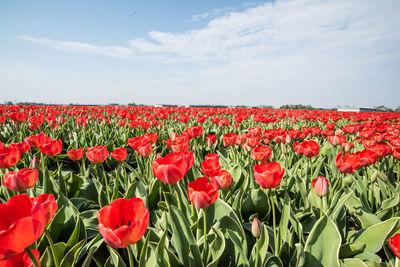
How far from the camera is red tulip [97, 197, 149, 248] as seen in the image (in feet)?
2.46

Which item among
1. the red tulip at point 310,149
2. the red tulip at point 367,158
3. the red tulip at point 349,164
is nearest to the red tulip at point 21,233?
the red tulip at point 349,164

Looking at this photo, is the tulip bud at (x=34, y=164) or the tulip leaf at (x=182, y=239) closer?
the tulip leaf at (x=182, y=239)

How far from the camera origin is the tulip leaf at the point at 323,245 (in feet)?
3.76

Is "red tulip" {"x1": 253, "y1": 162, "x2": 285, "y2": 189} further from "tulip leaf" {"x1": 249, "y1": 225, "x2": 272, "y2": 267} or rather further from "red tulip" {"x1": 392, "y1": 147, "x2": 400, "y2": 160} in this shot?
"red tulip" {"x1": 392, "y1": 147, "x2": 400, "y2": 160}

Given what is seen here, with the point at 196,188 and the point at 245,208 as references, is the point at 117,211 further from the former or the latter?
the point at 245,208

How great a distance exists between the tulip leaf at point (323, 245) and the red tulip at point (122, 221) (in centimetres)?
86

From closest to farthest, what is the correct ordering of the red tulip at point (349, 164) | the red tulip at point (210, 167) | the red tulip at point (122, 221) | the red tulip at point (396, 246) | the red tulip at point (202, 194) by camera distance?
the red tulip at point (122, 221) < the red tulip at point (396, 246) < the red tulip at point (202, 194) < the red tulip at point (210, 167) < the red tulip at point (349, 164)

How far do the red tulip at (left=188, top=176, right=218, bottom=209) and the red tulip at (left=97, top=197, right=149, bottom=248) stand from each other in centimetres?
27

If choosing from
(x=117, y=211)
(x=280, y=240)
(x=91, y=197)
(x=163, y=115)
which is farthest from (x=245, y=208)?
(x=163, y=115)

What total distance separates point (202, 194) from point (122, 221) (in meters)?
0.34

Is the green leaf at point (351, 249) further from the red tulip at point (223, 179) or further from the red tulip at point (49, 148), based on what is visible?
the red tulip at point (49, 148)

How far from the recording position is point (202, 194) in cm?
104

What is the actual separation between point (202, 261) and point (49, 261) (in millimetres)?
677

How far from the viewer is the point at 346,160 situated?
1.73 m
